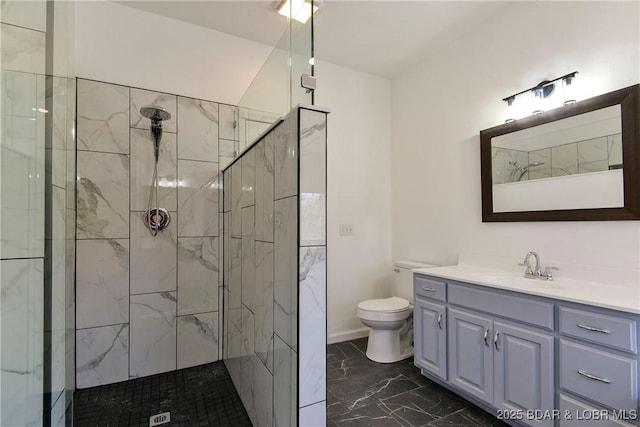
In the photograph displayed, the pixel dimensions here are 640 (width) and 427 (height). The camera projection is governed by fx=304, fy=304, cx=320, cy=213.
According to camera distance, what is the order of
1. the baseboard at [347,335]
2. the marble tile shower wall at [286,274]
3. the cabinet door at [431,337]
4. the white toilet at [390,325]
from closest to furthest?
1. the marble tile shower wall at [286,274]
2. the cabinet door at [431,337]
3. the white toilet at [390,325]
4. the baseboard at [347,335]

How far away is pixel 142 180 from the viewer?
2.29 meters

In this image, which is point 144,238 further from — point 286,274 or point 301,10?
point 301,10

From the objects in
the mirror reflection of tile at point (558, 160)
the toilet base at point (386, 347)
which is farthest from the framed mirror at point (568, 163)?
the toilet base at point (386, 347)

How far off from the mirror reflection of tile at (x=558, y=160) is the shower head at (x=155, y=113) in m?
2.44

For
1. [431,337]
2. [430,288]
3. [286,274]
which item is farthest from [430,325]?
[286,274]

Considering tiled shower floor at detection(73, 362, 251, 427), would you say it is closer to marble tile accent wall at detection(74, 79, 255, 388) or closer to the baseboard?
marble tile accent wall at detection(74, 79, 255, 388)

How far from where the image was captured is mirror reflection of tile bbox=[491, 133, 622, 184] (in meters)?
1.72

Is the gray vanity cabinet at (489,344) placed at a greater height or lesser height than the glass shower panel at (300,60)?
lesser

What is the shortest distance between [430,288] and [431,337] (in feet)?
1.11

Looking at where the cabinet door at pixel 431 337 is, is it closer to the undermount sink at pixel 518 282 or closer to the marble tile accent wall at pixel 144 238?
the undermount sink at pixel 518 282

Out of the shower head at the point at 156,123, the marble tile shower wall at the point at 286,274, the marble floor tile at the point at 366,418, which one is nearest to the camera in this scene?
the marble tile shower wall at the point at 286,274

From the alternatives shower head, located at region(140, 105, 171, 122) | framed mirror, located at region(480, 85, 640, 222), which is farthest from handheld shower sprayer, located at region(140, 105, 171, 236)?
framed mirror, located at region(480, 85, 640, 222)

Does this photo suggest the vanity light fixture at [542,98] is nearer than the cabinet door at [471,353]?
No

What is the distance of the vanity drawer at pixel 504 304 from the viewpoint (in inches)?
60.4
